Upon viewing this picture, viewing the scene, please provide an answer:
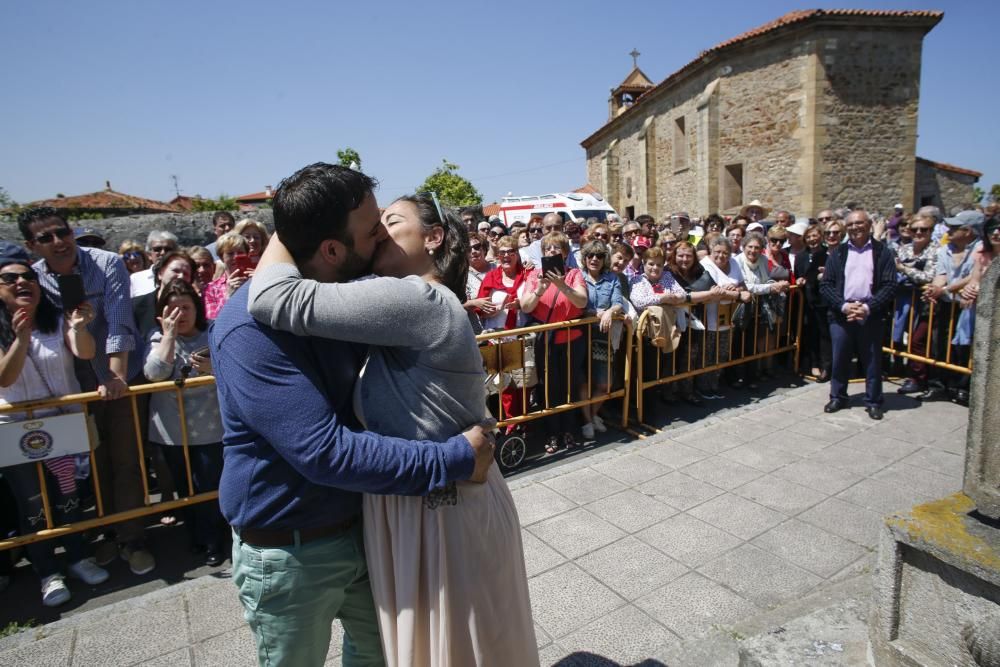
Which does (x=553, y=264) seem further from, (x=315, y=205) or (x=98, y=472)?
(x=315, y=205)

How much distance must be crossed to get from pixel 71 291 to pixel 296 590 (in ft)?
9.05

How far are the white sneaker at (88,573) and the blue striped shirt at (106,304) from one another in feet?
3.63

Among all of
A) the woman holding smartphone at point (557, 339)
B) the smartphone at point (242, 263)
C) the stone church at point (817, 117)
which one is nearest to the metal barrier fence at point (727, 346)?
the woman holding smartphone at point (557, 339)

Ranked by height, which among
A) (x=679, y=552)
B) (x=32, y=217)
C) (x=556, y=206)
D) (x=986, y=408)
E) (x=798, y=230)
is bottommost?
(x=679, y=552)

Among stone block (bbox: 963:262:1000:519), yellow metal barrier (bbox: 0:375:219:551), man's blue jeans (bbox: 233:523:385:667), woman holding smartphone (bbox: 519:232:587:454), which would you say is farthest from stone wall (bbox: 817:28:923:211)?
man's blue jeans (bbox: 233:523:385:667)

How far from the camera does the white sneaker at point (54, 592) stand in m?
3.31

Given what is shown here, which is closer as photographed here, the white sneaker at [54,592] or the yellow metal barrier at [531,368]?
the white sneaker at [54,592]

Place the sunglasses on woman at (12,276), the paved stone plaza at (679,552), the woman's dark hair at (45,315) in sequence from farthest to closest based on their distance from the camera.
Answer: the woman's dark hair at (45,315)
the sunglasses on woman at (12,276)
the paved stone plaza at (679,552)

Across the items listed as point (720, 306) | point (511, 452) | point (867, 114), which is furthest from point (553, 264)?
point (867, 114)

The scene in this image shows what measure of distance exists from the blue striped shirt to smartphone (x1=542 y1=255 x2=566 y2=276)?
10.2 ft

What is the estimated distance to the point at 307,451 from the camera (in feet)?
4.65

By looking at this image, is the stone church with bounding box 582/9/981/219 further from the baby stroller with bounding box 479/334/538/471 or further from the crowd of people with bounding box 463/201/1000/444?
the baby stroller with bounding box 479/334/538/471

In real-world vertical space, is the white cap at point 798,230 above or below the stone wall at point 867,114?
below

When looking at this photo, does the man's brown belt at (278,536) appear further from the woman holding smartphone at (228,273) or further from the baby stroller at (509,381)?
the baby stroller at (509,381)
